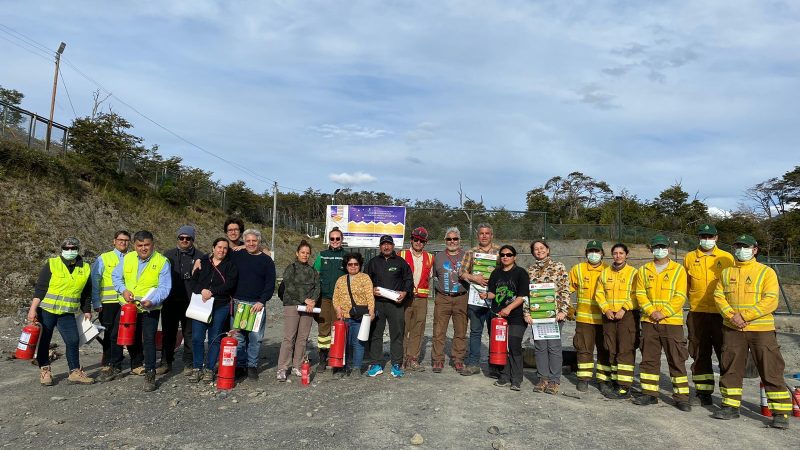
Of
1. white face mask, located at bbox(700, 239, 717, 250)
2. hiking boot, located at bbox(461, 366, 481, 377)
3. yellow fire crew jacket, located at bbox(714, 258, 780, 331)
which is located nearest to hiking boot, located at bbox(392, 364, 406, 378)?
hiking boot, located at bbox(461, 366, 481, 377)

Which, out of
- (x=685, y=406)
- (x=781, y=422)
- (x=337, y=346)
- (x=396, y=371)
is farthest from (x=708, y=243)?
(x=337, y=346)

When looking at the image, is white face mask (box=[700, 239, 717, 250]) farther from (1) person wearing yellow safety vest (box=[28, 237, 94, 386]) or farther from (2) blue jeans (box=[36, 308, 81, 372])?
(2) blue jeans (box=[36, 308, 81, 372])

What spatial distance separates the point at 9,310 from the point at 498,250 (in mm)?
11339

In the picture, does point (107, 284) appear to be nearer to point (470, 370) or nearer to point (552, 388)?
A: point (470, 370)

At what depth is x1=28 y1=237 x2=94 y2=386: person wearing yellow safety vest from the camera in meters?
6.50

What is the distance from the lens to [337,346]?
7.13m

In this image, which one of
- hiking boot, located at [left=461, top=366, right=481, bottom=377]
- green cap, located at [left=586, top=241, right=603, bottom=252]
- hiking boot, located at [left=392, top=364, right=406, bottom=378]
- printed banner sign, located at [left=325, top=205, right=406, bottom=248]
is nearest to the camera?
green cap, located at [left=586, top=241, right=603, bottom=252]

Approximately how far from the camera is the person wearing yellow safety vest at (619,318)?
6594 millimetres

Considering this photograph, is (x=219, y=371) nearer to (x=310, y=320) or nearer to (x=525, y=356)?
(x=310, y=320)

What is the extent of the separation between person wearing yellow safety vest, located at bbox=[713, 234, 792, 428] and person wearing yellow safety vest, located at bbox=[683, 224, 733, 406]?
1.33 feet

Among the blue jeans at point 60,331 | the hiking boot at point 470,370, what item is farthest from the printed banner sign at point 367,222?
the blue jeans at point 60,331

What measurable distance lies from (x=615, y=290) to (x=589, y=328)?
0.66 m

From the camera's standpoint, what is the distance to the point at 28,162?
60.8 ft

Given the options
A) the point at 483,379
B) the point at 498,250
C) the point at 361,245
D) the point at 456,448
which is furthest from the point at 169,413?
the point at 361,245
